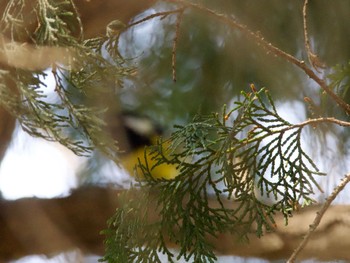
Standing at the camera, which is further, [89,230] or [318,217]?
[89,230]

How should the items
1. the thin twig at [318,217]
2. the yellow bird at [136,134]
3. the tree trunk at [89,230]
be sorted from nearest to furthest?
the thin twig at [318,217] → the tree trunk at [89,230] → the yellow bird at [136,134]

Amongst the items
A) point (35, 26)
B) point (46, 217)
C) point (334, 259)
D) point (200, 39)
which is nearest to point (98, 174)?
point (46, 217)

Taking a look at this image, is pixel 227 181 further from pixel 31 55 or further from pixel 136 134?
pixel 136 134

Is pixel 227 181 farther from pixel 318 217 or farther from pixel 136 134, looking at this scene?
pixel 136 134

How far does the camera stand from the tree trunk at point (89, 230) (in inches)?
30.8

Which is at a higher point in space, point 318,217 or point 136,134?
point 136,134

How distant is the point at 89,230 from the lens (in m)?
0.84

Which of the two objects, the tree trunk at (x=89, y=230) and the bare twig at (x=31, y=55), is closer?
the bare twig at (x=31, y=55)

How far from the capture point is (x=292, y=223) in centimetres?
79

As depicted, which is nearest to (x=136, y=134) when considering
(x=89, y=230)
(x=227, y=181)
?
(x=89, y=230)

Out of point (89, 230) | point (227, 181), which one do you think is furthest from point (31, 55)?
point (89, 230)

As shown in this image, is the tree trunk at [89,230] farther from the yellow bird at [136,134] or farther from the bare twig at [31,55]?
the bare twig at [31,55]

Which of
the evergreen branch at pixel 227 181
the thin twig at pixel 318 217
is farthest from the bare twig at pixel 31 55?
the thin twig at pixel 318 217

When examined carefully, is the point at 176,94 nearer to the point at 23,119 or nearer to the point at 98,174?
the point at 98,174
